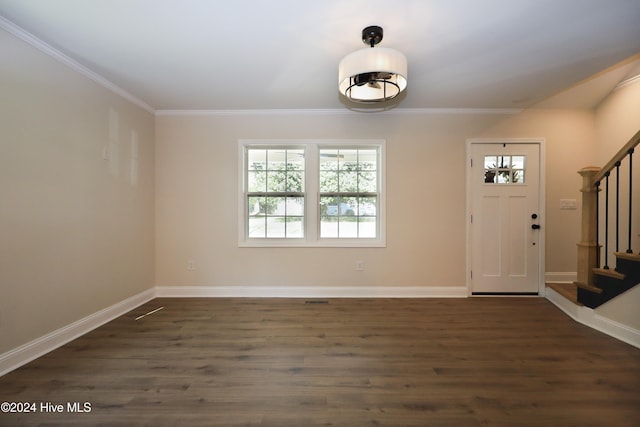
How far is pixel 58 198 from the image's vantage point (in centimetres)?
213

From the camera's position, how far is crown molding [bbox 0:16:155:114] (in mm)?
1798

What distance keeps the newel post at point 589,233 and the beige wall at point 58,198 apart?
4960 millimetres

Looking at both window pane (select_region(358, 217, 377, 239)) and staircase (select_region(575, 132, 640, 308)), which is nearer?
staircase (select_region(575, 132, 640, 308))

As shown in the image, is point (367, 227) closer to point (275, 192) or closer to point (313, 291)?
point (313, 291)

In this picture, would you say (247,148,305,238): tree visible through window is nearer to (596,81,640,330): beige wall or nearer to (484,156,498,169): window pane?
(484,156,498,169): window pane

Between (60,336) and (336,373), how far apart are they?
7.83 ft

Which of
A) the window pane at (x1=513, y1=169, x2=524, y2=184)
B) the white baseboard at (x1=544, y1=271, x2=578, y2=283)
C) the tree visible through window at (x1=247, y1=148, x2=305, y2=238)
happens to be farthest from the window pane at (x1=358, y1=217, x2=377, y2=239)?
the white baseboard at (x1=544, y1=271, x2=578, y2=283)

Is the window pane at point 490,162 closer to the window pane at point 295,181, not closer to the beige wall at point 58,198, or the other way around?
the window pane at point 295,181

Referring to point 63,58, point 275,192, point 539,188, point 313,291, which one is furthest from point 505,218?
point 63,58

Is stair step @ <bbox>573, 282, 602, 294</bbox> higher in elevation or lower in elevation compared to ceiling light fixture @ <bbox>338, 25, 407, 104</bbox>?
lower

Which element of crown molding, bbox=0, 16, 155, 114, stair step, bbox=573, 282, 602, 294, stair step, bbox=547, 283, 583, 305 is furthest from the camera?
stair step, bbox=547, 283, 583, 305

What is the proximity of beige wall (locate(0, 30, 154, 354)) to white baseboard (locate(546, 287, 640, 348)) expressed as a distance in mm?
4945

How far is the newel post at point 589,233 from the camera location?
8.30ft

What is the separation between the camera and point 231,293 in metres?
3.32
